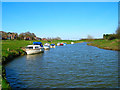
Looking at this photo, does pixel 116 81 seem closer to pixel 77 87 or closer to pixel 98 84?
pixel 98 84

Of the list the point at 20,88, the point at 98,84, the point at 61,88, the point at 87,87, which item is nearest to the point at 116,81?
the point at 98,84

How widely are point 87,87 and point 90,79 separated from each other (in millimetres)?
2243

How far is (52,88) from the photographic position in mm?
11164

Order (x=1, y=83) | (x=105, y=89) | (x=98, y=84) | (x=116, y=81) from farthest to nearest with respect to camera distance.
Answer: (x=116, y=81)
(x=98, y=84)
(x=105, y=89)
(x=1, y=83)

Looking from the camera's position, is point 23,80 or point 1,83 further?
point 23,80

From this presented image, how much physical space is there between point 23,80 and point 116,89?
26.2 feet

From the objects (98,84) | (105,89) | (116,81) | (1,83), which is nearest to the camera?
(1,83)

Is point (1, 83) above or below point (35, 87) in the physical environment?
above

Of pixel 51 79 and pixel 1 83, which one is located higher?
pixel 1 83

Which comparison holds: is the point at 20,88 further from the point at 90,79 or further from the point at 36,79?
the point at 90,79

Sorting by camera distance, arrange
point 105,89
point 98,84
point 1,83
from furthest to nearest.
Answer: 1. point 98,84
2. point 105,89
3. point 1,83

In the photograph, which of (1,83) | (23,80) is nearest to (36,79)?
(23,80)

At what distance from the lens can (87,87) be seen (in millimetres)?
11383

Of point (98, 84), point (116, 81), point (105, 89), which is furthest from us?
point (116, 81)
